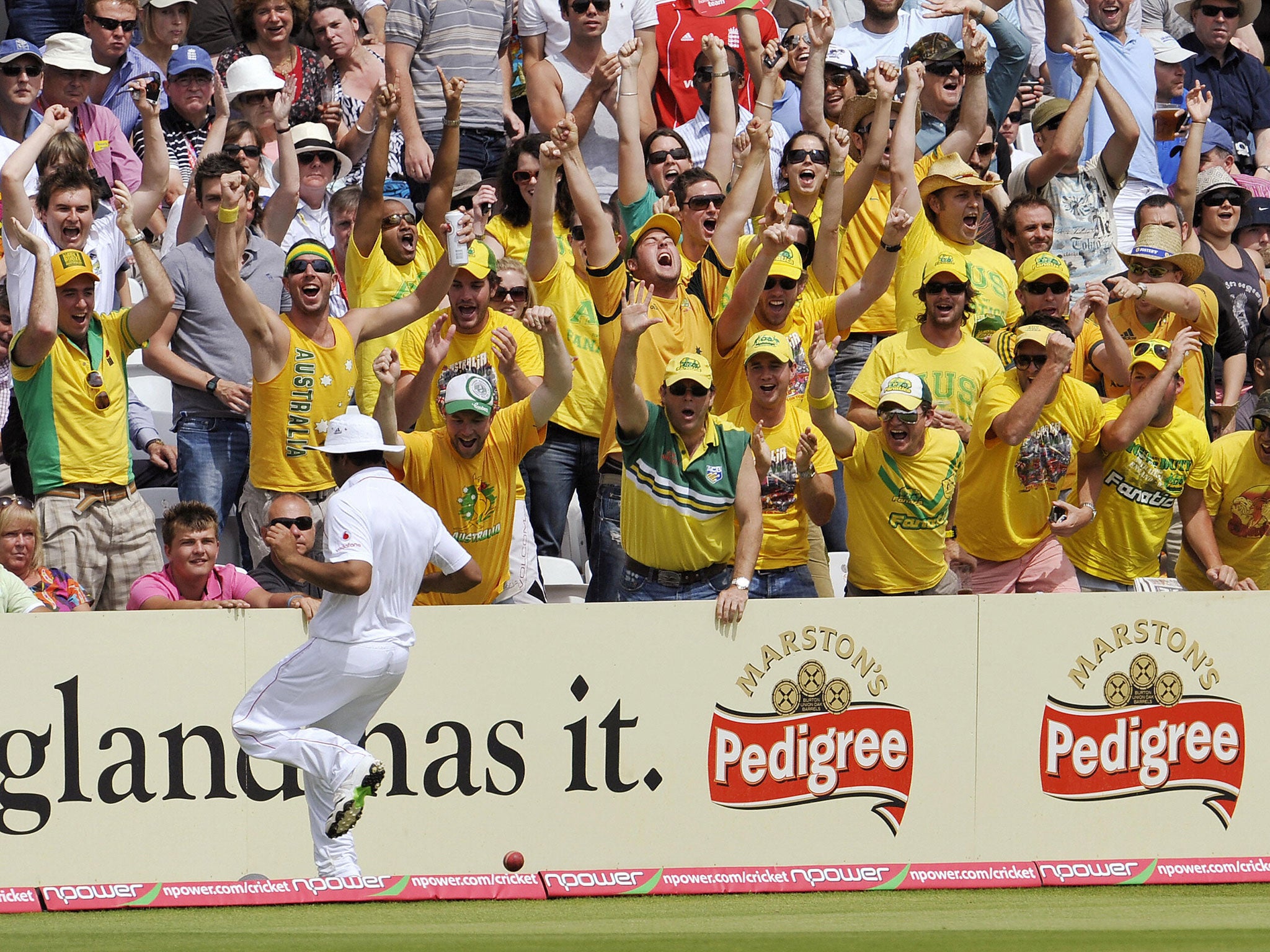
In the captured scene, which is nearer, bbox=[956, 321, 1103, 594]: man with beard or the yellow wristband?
the yellow wristband

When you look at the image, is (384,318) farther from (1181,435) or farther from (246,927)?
(1181,435)

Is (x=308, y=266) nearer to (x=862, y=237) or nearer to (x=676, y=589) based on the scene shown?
(x=676, y=589)

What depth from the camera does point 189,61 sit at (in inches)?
414

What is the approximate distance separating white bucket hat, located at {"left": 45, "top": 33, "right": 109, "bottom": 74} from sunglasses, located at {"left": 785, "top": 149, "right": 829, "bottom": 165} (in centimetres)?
426

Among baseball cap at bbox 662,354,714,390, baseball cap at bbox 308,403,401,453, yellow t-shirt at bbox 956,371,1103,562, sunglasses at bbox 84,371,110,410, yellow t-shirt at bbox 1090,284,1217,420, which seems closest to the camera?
baseball cap at bbox 308,403,401,453

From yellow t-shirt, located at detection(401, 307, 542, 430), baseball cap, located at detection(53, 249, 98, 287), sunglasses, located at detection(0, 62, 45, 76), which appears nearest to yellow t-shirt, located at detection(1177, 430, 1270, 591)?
yellow t-shirt, located at detection(401, 307, 542, 430)

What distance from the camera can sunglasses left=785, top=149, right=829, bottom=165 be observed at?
32.7 ft

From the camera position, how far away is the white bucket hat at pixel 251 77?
33.9ft

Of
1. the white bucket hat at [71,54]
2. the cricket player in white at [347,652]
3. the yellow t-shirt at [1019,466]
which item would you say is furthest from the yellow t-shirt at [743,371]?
the white bucket hat at [71,54]

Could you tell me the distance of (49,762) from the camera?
24.0 ft

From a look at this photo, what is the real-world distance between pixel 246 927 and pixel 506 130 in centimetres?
643

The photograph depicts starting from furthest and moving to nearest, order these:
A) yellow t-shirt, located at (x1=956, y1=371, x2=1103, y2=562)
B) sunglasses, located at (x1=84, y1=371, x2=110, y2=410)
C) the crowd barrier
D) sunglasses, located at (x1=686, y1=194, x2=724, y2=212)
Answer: sunglasses, located at (x1=686, y1=194, x2=724, y2=212) → yellow t-shirt, located at (x1=956, y1=371, x2=1103, y2=562) → sunglasses, located at (x1=84, y1=371, x2=110, y2=410) → the crowd barrier

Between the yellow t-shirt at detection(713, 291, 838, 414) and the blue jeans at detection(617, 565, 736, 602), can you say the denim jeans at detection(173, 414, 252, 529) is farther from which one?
the yellow t-shirt at detection(713, 291, 838, 414)

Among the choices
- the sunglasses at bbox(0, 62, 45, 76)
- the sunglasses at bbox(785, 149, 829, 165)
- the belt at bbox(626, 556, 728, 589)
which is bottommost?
the belt at bbox(626, 556, 728, 589)
